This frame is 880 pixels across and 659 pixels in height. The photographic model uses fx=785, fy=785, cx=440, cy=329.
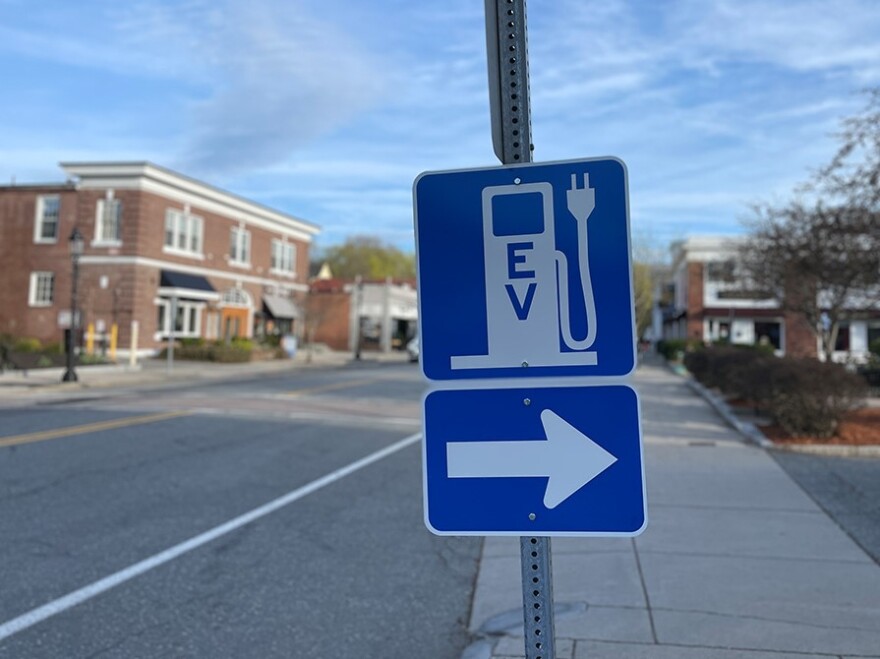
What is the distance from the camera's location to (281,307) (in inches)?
1829

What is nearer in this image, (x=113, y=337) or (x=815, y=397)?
(x=815, y=397)

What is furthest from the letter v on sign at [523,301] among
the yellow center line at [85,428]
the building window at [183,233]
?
the building window at [183,233]

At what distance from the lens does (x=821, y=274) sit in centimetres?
1462

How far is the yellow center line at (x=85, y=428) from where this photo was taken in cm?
1128

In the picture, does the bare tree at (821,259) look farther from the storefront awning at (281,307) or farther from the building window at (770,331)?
the building window at (770,331)

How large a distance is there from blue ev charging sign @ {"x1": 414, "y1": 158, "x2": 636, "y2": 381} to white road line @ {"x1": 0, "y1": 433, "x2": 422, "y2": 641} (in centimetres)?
368

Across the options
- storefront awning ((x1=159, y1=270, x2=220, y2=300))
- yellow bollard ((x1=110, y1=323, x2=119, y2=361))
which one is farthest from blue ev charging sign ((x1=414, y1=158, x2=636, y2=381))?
storefront awning ((x1=159, y1=270, x2=220, y2=300))

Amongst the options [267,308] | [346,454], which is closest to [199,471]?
[346,454]

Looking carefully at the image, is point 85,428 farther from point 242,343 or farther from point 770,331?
point 770,331

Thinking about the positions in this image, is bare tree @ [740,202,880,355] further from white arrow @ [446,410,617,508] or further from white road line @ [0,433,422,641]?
white arrow @ [446,410,617,508]

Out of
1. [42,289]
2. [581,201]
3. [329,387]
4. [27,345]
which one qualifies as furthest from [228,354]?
[581,201]

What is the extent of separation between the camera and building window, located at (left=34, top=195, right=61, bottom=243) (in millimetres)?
36344

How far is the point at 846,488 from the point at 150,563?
715 centimetres

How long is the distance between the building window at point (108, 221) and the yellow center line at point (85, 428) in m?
22.9
